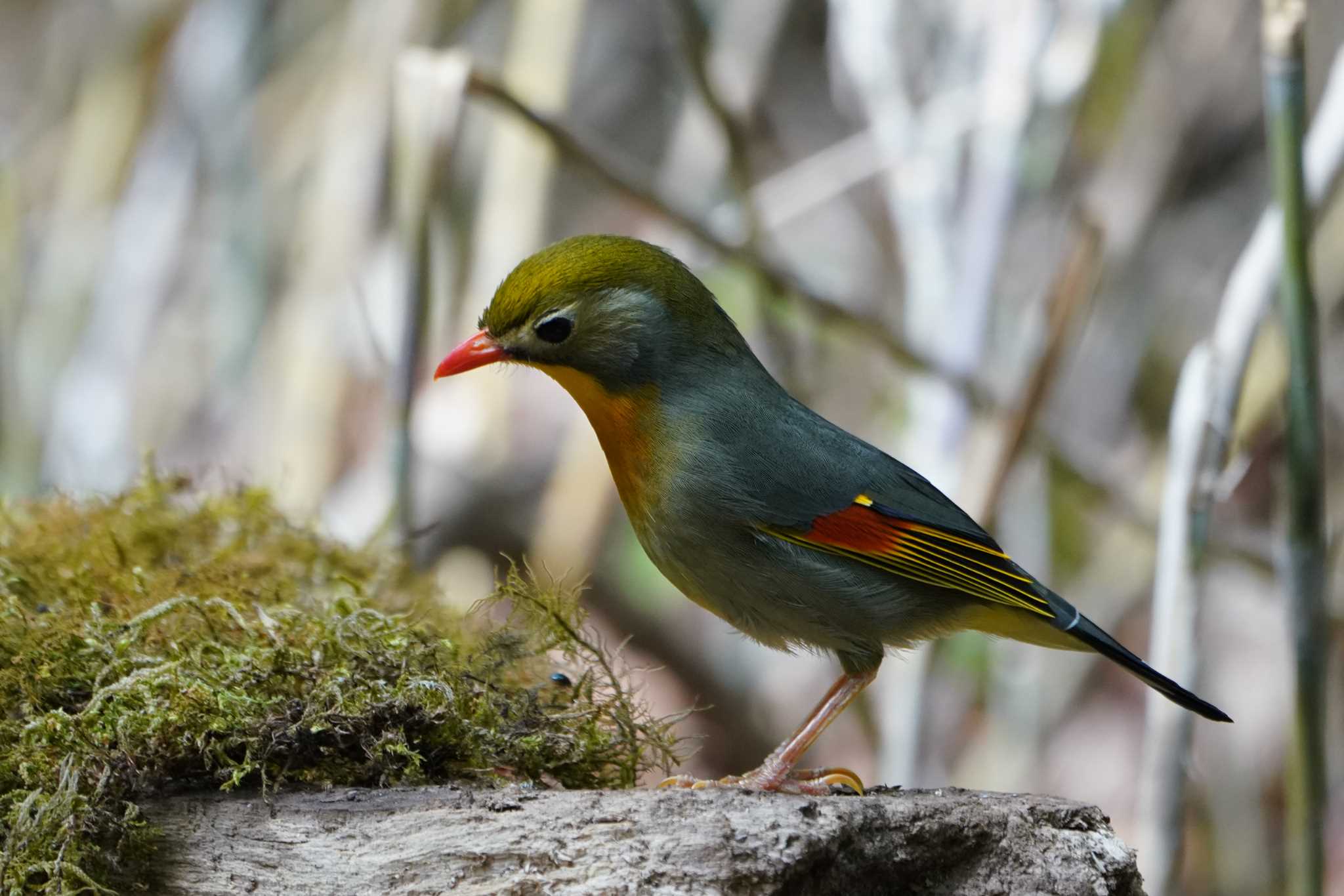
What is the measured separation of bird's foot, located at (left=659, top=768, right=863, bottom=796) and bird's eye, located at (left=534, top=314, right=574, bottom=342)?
3.30 ft

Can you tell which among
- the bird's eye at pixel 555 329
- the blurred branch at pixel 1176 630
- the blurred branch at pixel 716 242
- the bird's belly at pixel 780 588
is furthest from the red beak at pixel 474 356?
the blurred branch at pixel 1176 630

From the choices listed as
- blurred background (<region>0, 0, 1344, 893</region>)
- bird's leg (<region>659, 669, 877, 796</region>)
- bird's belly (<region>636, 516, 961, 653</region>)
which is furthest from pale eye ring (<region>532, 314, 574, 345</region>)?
bird's leg (<region>659, 669, 877, 796</region>)

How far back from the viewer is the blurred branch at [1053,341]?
409 centimetres

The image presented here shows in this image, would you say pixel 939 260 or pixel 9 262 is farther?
pixel 9 262

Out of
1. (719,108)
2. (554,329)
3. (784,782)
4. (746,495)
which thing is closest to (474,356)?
(554,329)

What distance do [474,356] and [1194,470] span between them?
176cm

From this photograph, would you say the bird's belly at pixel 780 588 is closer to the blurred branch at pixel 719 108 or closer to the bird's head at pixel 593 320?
the bird's head at pixel 593 320

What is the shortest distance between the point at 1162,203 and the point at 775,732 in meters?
3.36

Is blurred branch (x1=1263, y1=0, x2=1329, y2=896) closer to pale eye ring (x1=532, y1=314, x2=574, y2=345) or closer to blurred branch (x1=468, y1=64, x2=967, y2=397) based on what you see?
blurred branch (x1=468, y1=64, x2=967, y2=397)

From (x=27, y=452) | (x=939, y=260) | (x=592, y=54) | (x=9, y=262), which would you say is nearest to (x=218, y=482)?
(x=27, y=452)

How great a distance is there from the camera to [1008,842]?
208 cm

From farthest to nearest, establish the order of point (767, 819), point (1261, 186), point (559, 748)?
point (1261, 186)
point (559, 748)
point (767, 819)

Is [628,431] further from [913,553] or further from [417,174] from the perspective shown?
[417,174]

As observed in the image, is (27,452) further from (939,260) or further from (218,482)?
(939,260)
